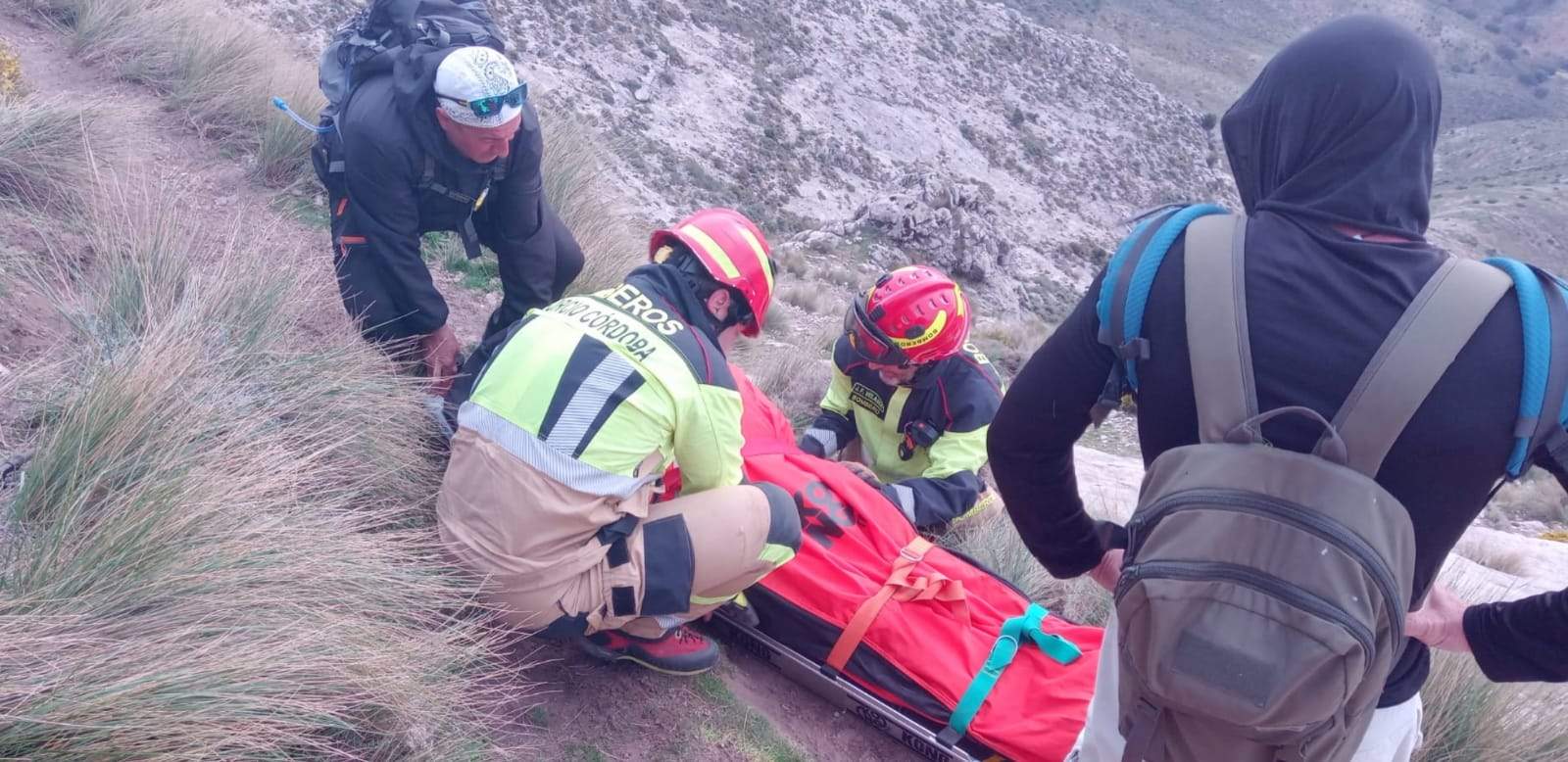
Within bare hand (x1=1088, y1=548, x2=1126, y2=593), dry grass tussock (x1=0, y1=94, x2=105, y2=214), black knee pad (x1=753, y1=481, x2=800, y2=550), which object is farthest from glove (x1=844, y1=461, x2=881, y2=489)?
dry grass tussock (x1=0, y1=94, x2=105, y2=214)

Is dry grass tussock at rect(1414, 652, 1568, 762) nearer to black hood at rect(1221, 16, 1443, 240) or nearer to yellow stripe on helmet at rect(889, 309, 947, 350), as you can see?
yellow stripe on helmet at rect(889, 309, 947, 350)

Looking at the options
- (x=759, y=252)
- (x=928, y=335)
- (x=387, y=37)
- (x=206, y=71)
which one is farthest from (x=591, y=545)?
(x=206, y=71)

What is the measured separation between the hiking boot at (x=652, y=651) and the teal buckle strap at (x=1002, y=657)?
78 centimetres

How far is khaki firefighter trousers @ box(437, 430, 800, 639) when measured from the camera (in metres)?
2.85

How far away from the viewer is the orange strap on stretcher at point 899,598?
3.38 meters

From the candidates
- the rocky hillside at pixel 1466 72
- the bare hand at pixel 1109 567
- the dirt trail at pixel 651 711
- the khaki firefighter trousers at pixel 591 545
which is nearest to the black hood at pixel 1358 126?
the bare hand at pixel 1109 567

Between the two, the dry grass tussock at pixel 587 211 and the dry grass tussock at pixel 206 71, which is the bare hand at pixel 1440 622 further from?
the dry grass tussock at pixel 206 71

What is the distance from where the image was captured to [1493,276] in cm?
145

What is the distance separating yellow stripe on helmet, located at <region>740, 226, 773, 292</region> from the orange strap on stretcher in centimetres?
107

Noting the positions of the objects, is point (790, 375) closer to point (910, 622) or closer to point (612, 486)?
point (910, 622)

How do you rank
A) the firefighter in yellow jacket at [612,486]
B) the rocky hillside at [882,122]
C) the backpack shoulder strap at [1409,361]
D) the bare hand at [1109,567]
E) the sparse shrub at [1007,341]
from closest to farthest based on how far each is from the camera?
the backpack shoulder strap at [1409,361]
the bare hand at [1109,567]
the firefighter in yellow jacket at [612,486]
the sparse shrub at [1007,341]
the rocky hillside at [882,122]

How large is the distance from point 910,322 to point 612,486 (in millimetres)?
1954

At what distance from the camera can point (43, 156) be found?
4.74 meters

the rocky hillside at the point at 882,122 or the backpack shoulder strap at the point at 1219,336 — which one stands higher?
the backpack shoulder strap at the point at 1219,336
